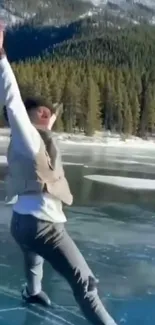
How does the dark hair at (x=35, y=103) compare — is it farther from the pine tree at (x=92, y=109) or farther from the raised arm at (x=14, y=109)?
the pine tree at (x=92, y=109)

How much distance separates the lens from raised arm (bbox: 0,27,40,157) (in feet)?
15.4

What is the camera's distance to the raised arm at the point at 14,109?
15.4ft

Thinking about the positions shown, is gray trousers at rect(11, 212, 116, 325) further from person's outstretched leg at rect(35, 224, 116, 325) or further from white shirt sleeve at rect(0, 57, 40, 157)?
white shirt sleeve at rect(0, 57, 40, 157)

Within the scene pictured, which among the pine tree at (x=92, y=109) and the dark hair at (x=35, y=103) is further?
the pine tree at (x=92, y=109)

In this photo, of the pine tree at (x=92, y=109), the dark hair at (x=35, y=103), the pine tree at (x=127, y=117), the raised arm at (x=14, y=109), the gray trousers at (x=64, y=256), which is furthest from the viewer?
the pine tree at (x=127, y=117)

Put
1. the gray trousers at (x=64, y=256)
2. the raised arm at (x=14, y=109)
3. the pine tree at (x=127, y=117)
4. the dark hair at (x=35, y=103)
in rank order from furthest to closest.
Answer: the pine tree at (x=127, y=117), the dark hair at (x=35, y=103), the gray trousers at (x=64, y=256), the raised arm at (x=14, y=109)

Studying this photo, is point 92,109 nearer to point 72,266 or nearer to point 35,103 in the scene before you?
point 35,103

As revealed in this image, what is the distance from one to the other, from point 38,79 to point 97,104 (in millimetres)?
6709

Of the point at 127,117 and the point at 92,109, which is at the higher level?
the point at 92,109

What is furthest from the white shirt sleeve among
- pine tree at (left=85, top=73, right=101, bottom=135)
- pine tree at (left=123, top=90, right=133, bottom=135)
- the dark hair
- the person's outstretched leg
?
pine tree at (left=123, top=90, right=133, bottom=135)

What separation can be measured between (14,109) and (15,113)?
0.08ft

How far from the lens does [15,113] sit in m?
4.75

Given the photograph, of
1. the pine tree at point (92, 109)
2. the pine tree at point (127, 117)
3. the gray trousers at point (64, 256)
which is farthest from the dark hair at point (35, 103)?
the pine tree at point (127, 117)

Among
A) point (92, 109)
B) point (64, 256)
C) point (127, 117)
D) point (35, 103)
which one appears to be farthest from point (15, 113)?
point (127, 117)
